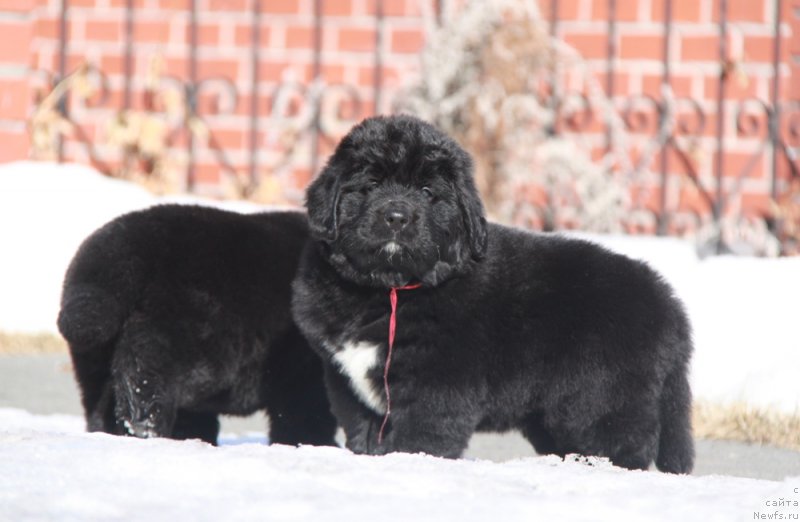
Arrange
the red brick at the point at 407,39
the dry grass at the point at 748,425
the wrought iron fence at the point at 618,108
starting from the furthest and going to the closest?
1. the red brick at the point at 407,39
2. the wrought iron fence at the point at 618,108
3. the dry grass at the point at 748,425

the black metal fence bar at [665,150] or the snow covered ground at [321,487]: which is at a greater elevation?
the black metal fence bar at [665,150]

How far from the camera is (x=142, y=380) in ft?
12.8

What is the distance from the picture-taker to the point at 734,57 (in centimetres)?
749

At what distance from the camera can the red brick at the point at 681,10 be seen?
299 inches

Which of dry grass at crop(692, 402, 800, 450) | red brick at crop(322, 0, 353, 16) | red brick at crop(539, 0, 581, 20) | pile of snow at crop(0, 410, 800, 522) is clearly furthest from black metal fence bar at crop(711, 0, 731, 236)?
pile of snow at crop(0, 410, 800, 522)

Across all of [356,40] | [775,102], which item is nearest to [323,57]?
[356,40]

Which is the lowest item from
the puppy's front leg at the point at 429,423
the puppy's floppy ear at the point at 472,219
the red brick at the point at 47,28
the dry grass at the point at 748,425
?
the dry grass at the point at 748,425

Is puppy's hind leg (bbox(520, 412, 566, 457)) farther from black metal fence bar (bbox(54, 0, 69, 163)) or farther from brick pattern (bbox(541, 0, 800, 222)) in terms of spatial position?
black metal fence bar (bbox(54, 0, 69, 163))

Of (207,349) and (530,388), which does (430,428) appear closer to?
(530,388)

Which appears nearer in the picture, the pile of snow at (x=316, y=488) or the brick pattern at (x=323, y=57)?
the pile of snow at (x=316, y=488)

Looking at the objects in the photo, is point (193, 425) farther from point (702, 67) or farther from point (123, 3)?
point (702, 67)

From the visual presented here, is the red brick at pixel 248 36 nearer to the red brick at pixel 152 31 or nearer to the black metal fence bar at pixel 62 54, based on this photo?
the red brick at pixel 152 31

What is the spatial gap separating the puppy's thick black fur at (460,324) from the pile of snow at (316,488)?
2.26 ft

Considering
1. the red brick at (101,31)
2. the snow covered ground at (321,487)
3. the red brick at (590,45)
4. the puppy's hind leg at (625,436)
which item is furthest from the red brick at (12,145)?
the puppy's hind leg at (625,436)
